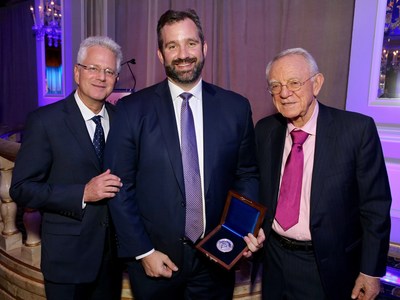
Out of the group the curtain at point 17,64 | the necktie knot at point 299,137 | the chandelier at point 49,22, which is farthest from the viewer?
the curtain at point 17,64

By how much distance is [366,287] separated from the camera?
1541 mm

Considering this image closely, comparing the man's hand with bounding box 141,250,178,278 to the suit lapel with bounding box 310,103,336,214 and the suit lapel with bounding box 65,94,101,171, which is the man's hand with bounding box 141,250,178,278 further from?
the suit lapel with bounding box 310,103,336,214

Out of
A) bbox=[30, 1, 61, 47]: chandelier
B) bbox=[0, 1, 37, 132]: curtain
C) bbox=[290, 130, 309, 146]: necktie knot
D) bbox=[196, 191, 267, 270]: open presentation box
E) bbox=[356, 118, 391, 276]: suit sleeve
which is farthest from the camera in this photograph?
bbox=[0, 1, 37, 132]: curtain

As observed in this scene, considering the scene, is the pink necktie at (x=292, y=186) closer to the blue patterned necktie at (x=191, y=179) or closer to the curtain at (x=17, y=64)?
the blue patterned necktie at (x=191, y=179)

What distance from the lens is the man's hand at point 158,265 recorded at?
1475 mm

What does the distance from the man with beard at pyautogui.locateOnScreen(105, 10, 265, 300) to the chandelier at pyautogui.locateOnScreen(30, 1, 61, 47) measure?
5448 mm

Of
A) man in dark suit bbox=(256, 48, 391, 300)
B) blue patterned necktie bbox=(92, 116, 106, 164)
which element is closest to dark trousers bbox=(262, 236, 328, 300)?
man in dark suit bbox=(256, 48, 391, 300)

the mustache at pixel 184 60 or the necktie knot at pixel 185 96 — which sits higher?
the mustache at pixel 184 60

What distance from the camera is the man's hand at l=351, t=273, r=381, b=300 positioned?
60.3 inches

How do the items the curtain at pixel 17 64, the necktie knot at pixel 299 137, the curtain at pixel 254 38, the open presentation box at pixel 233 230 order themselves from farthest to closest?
the curtain at pixel 17 64 < the curtain at pixel 254 38 < the necktie knot at pixel 299 137 < the open presentation box at pixel 233 230

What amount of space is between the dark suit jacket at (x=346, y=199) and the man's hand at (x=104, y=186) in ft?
2.83

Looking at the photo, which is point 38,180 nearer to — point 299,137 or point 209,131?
point 209,131

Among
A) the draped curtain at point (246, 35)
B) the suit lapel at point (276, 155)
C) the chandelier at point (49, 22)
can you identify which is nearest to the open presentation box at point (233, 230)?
the suit lapel at point (276, 155)

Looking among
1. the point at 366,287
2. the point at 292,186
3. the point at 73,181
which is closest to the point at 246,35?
the point at 292,186
